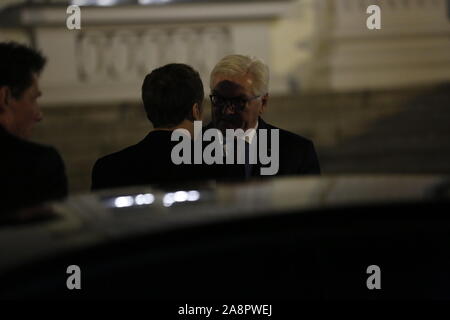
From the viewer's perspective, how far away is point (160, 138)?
342cm

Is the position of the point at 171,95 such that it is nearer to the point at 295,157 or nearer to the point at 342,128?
the point at 295,157

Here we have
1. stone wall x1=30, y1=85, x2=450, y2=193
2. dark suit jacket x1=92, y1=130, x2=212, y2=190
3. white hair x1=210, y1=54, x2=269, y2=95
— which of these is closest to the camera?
dark suit jacket x1=92, y1=130, x2=212, y2=190

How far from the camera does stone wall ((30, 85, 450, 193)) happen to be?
956 cm

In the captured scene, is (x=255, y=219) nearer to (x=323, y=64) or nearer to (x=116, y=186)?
(x=116, y=186)

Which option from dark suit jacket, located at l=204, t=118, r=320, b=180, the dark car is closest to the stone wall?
dark suit jacket, located at l=204, t=118, r=320, b=180

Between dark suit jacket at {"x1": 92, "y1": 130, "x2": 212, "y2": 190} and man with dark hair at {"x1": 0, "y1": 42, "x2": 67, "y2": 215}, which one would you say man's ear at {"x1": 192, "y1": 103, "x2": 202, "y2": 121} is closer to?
dark suit jacket at {"x1": 92, "y1": 130, "x2": 212, "y2": 190}

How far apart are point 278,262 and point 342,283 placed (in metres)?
0.17

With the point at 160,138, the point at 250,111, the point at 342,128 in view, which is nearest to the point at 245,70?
the point at 250,111

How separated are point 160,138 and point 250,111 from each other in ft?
1.66

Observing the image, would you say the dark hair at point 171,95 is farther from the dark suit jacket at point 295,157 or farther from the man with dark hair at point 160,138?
the dark suit jacket at point 295,157

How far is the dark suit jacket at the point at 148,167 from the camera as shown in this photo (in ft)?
11.1

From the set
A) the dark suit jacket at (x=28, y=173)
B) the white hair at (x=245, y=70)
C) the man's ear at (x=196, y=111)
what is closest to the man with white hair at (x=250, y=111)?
the white hair at (x=245, y=70)

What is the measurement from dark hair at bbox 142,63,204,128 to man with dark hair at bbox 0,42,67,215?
376mm
